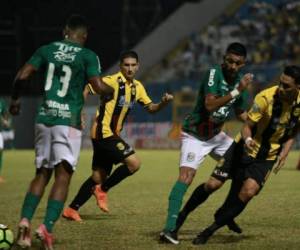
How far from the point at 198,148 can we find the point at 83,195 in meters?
2.19

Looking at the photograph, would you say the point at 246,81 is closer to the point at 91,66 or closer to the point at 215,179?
the point at 215,179

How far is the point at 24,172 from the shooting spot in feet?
67.5

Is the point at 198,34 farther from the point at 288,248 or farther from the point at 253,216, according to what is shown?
the point at 288,248

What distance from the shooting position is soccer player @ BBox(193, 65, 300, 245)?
812 centimetres

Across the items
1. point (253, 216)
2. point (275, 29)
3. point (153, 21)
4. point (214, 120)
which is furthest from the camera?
point (153, 21)

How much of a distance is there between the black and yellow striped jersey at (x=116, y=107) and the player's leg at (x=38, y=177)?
2.87 metres

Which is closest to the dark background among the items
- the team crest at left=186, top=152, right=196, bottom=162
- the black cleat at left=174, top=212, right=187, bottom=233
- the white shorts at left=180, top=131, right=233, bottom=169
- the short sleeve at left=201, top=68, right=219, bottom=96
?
the white shorts at left=180, top=131, right=233, bottom=169

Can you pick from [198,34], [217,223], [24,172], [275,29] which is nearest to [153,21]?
[198,34]

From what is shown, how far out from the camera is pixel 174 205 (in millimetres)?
8570

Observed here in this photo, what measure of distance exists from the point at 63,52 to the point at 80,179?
10585 millimetres

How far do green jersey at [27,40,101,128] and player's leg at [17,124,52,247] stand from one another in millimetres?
122

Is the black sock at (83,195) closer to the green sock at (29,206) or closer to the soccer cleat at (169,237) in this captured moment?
the soccer cleat at (169,237)

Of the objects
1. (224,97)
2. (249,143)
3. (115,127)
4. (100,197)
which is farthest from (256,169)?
(100,197)

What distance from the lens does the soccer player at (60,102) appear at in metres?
7.63
